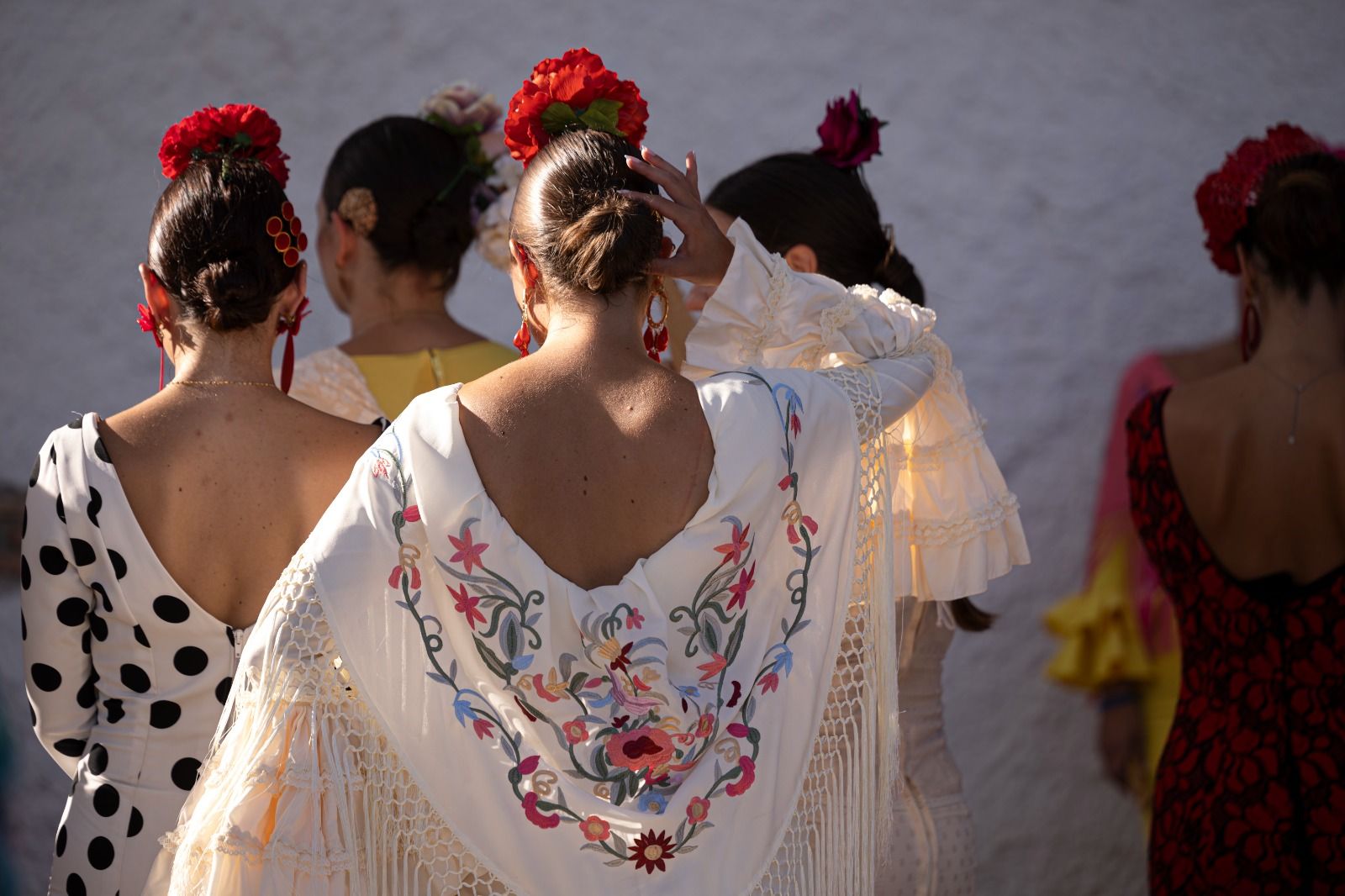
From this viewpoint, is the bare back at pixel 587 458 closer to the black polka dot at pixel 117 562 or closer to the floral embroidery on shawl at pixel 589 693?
the floral embroidery on shawl at pixel 589 693

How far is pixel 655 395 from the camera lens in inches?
60.6

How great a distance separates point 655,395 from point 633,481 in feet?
0.34

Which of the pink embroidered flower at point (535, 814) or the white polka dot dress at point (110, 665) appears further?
the white polka dot dress at point (110, 665)

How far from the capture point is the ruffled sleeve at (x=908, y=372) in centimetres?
184

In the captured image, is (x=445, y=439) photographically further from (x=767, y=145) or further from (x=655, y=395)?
(x=767, y=145)

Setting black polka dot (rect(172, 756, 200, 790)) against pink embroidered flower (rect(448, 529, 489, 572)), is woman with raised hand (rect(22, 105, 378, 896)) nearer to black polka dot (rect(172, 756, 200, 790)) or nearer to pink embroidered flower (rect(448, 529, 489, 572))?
black polka dot (rect(172, 756, 200, 790))

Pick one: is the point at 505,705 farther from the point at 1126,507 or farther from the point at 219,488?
the point at 1126,507

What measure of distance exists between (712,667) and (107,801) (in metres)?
0.87

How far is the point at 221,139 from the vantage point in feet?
6.40

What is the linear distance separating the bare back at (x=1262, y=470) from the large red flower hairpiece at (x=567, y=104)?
4.30 feet

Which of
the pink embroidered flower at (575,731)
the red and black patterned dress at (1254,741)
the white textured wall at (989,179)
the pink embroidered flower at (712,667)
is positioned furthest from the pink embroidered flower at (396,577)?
the white textured wall at (989,179)

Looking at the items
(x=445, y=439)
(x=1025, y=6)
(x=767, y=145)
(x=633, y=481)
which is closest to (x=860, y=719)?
(x=633, y=481)

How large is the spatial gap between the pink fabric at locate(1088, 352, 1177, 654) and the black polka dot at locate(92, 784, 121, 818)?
233 cm

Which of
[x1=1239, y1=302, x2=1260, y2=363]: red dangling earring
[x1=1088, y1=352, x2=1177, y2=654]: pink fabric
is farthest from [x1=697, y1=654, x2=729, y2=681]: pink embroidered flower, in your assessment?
[x1=1088, y1=352, x2=1177, y2=654]: pink fabric
